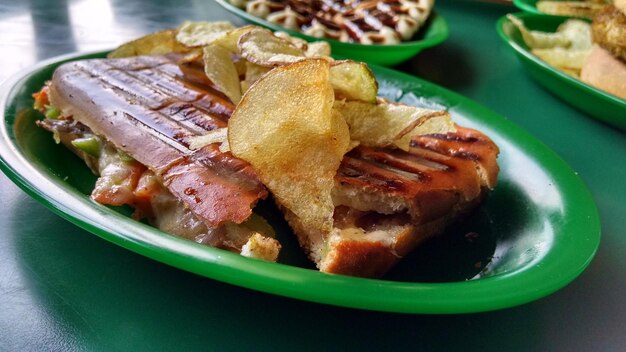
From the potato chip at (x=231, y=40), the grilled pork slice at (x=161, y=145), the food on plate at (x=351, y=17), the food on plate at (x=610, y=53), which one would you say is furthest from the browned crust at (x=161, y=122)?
the food on plate at (x=610, y=53)

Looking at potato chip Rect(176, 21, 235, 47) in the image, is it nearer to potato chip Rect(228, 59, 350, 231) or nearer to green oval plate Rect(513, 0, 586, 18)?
potato chip Rect(228, 59, 350, 231)

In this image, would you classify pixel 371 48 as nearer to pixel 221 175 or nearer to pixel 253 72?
pixel 253 72

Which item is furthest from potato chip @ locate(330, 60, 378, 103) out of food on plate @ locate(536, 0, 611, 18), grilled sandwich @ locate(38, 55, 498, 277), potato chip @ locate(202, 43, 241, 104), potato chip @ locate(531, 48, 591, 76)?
food on plate @ locate(536, 0, 611, 18)

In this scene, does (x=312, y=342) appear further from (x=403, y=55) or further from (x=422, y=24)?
(x=422, y=24)

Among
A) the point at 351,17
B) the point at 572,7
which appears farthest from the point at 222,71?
the point at 572,7

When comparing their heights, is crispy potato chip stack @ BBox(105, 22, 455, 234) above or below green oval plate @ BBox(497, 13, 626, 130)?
above
